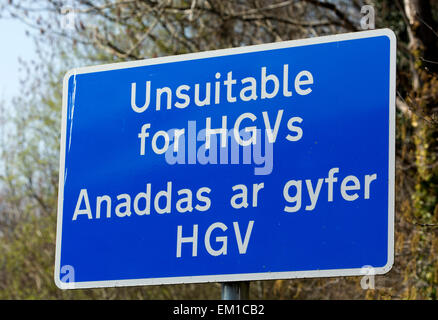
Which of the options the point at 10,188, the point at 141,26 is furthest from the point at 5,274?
the point at 141,26

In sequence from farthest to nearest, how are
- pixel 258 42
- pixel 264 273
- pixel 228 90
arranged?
pixel 258 42 → pixel 228 90 → pixel 264 273

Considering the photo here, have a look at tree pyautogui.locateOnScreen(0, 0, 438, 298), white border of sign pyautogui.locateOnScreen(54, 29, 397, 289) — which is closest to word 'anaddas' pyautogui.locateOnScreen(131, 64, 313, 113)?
white border of sign pyautogui.locateOnScreen(54, 29, 397, 289)

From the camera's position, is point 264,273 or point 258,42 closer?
point 264,273

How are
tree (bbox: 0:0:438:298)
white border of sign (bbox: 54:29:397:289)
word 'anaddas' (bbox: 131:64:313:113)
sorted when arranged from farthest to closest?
tree (bbox: 0:0:438:298)
word 'anaddas' (bbox: 131:64:313:113)
white border of sign (bbox: 54:29:397:289)

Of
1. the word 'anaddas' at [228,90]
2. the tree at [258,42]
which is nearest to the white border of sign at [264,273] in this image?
the word 'anaddas' at [228,90]

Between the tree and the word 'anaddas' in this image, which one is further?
the tree

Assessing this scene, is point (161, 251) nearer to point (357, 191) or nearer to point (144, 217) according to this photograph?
point (144, 217)

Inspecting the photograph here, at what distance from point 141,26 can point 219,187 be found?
926 cm

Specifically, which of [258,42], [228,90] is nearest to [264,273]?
[228,90]

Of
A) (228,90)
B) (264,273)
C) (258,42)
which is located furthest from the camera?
(258,42)

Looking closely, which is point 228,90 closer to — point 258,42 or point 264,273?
point 264,273

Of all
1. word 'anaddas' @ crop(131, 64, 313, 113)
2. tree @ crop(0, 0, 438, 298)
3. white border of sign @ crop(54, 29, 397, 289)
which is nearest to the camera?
white border of sign @ crop(54, 29, 397, 289)

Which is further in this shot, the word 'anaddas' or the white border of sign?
the word 'anaddas'

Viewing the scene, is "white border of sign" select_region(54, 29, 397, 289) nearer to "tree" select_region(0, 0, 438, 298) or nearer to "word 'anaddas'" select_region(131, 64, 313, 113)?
"word 'anaddas'" select_region(131, 64, 313, 113)
